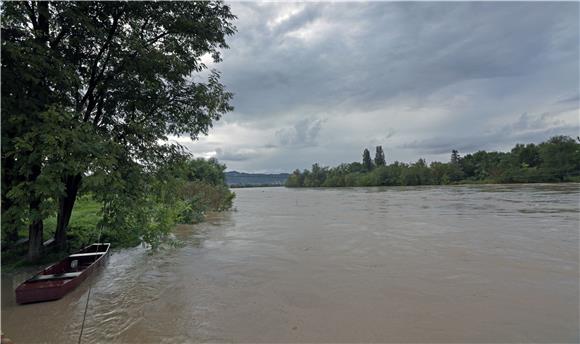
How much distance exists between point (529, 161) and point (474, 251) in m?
63.0

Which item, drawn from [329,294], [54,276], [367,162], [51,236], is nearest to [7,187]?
[54,276]

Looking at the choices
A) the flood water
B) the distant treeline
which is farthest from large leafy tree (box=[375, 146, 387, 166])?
the flood water

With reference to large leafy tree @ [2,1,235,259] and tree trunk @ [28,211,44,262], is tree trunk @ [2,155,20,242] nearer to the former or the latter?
large leafy tree @ [2,1,235,259]

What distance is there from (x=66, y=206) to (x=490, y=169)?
69295mm

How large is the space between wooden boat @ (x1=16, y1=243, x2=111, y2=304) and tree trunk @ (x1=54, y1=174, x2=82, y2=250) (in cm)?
134

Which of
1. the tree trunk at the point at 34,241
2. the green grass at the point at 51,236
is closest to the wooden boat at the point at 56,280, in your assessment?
the green grass at the point at 51,236

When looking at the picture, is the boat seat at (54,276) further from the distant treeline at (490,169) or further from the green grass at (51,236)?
the distant treeline at (490,169)

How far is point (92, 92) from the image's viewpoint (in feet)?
22.9

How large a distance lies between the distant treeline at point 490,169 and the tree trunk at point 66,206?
6042 centimetres

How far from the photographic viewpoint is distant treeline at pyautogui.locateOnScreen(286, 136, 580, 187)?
1928 inches

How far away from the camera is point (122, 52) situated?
20.9ft

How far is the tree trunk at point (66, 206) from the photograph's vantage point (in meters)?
7.07

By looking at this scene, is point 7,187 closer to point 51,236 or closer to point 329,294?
point 51,236

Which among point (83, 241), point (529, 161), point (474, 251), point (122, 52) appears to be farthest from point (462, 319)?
point (529, 161)
